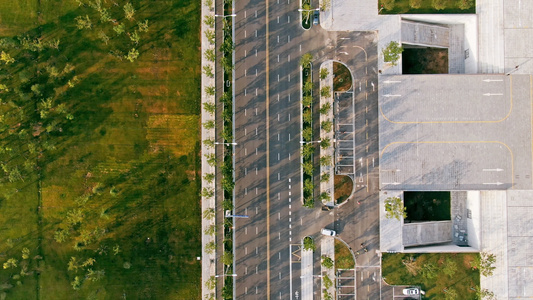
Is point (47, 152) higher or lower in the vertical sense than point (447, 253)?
higher

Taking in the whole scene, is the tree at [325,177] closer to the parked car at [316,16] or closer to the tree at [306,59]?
the tree at [306,59]

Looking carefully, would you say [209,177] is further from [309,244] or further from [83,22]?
[83,22]

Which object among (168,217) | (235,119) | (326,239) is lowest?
(326,239)

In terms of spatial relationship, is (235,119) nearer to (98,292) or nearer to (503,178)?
(98,292)

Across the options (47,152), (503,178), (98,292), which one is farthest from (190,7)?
(503,178)

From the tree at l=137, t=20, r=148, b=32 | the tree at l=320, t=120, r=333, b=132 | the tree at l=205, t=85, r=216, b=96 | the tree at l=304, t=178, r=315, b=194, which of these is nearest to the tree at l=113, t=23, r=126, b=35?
the tree at l=137, t=20, r=148, b=32

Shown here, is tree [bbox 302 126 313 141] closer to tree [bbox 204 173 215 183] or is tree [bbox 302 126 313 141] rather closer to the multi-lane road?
the multi-lane road
